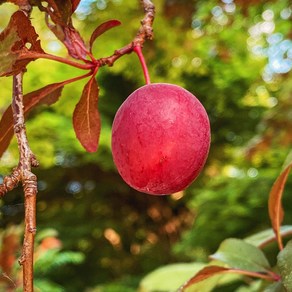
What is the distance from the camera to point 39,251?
1.57 meters

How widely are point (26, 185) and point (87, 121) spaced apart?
185 mm

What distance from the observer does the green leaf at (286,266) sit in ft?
1.59

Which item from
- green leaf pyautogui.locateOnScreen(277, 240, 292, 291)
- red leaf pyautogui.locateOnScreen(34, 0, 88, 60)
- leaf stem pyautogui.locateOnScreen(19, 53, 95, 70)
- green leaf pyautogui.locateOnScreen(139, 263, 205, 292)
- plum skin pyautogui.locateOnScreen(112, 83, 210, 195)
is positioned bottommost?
green leaf pyautogui.locateOnScreen(139, 263, 205, 292)

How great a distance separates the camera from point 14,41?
386 millimetres

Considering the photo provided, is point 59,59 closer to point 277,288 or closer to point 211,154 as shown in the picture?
point 277,288

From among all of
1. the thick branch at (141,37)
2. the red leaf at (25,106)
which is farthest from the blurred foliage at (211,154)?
the thick branch at (141,37)

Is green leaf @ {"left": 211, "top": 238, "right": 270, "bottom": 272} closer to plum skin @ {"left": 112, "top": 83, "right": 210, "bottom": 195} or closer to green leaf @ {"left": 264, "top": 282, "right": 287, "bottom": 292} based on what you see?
green leaf @ {"left": 264, "top": 282, "right": 287, "bottom": 292}

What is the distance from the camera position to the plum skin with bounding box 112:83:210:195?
0.39 m

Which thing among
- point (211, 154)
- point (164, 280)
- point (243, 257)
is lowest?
point (211, 154)

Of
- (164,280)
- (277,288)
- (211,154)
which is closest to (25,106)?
(277,288)

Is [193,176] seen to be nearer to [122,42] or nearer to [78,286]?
[122,42]

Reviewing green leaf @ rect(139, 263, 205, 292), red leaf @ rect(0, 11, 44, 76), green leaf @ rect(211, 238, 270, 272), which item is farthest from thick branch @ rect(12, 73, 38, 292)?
green leaf @ rect(139, 263, 205, 292)

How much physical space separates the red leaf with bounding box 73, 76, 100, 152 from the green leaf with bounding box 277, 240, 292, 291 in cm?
19

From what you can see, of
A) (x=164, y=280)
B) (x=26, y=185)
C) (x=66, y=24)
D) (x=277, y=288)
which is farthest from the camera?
(x=164, y=280)
